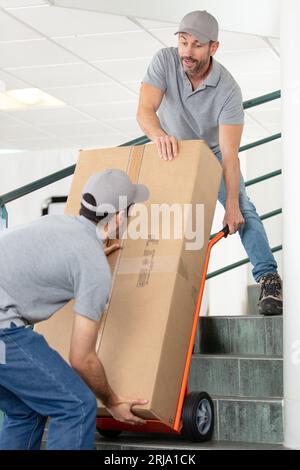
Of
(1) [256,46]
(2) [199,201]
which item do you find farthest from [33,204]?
(2) [199,201]

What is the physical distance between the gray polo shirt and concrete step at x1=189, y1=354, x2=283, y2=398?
31.9 inches

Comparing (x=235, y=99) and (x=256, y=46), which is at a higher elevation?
(x=256, y=46)

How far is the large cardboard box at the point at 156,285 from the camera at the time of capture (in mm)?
2369

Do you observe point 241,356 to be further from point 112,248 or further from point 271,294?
point 112,248

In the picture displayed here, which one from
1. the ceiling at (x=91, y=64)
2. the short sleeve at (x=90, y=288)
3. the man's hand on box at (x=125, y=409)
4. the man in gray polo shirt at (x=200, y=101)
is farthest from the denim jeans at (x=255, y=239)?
the ceiling at (x=91, y=64)

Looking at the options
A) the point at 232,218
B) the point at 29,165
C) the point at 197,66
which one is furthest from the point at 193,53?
the point at 29,165

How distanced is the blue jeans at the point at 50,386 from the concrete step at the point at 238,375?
0.96m

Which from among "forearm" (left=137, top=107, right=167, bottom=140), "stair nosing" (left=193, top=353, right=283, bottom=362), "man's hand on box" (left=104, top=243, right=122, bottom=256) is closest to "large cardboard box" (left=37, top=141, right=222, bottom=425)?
"man's hand on box" (left=104, top=243, right=122, bottom=256)

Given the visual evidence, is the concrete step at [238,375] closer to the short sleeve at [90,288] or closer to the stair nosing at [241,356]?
the stair nosing at [241,356]

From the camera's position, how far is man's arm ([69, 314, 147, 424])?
2107 mm

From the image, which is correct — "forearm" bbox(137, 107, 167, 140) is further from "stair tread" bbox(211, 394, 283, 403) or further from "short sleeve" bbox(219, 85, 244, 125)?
"stair tread" bbox(211, 394, 283, 403)

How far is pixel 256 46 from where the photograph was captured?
5.90 m

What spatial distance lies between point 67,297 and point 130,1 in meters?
2.20
